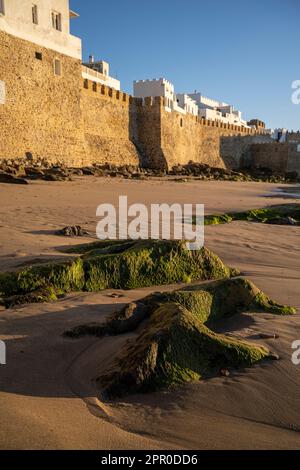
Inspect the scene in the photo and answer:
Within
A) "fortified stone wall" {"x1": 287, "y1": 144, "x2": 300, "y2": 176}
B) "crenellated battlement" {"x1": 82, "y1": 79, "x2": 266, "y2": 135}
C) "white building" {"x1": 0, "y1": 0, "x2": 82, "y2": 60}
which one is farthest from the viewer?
"fortified stone wall" {"x1": 287, "y1": 144, "x2": 300, "y2": 176}

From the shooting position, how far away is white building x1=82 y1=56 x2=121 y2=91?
4040 centimetres

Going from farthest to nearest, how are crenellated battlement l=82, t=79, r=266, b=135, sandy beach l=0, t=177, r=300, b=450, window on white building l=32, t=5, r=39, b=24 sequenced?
crenellated battlement l=82, t=79, r=266, b=135 → window on white building l=32, t=5, r=39, b=24 → sandy beach l=0, t=177, r=300, b=450

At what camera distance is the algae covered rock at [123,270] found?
137 inches

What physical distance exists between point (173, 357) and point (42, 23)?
2128cm

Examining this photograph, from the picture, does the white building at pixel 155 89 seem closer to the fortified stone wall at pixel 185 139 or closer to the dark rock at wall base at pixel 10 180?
the fortified stone wall at pixel 185 139

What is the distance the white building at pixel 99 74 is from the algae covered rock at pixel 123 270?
37.8 meters

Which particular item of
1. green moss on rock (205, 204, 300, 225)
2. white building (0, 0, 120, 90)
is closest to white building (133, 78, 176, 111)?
white building (0, 0, 120, 90)

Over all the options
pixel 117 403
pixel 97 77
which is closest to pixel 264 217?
pixel 117 403

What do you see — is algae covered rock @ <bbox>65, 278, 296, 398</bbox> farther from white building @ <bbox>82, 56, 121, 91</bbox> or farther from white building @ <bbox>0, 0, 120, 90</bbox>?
white building @ <bbox>82, 56, 121, 91</bbox>

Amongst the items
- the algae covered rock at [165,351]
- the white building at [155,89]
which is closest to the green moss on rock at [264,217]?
the algae covered rock at [165,351]

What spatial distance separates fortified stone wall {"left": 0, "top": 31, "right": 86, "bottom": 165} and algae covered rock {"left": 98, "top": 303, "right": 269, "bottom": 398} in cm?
1704
